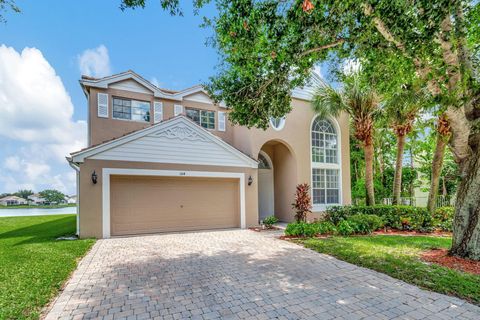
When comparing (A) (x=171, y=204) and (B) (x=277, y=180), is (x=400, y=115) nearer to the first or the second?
(B) (x=277, y=180)

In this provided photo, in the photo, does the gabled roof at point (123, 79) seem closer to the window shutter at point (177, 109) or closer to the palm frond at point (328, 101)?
the window shutter at point (177, 109)

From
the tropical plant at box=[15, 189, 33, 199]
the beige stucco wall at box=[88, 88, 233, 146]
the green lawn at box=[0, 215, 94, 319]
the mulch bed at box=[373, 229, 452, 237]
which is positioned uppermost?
the beige stucco wall at box=[88, 88, 233, 146]

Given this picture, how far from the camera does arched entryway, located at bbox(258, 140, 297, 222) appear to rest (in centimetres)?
1457

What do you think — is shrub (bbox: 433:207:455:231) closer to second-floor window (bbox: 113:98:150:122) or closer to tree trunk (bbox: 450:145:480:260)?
tree trunk (bbox: 450:145:480:260)

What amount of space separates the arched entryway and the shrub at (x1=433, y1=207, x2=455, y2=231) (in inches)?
273

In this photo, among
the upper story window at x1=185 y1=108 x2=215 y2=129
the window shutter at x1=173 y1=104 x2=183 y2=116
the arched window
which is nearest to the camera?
the window shutter at x1=173 y1=104 x2=183 y2=116

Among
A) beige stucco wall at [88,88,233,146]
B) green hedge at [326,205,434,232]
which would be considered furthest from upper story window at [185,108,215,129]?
green hedge at [326,205,434,232]

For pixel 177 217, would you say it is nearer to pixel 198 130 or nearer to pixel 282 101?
pixel 198 130

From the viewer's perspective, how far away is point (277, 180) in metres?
15.7

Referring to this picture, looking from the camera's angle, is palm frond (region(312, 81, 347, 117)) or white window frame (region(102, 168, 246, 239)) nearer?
white window frame (region(102, 168, 246, 239))

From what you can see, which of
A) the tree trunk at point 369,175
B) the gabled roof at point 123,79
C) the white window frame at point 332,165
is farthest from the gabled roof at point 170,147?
the tree trunk at point 369,175

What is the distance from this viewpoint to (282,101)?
9.28 m

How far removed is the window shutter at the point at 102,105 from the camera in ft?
40.4

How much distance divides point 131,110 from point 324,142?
36.8 ft
